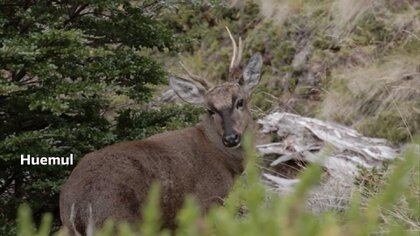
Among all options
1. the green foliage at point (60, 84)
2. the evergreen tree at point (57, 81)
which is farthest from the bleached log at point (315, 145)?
the evergreen tree at point (57, 81)

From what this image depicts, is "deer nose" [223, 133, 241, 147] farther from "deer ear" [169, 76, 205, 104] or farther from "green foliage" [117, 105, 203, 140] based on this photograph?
"green foliage" [117, 105, 203, 140]

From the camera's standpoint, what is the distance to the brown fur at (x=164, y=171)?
19.6ft

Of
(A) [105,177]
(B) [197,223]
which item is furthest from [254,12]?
(B) [197,223]

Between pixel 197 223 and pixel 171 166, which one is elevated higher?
pixel 197 223

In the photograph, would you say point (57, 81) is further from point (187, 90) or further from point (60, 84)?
point (187, 90)

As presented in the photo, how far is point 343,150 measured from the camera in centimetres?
965

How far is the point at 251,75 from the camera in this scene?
8008 mm

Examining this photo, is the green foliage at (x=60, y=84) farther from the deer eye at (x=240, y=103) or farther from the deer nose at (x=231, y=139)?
the deer nose at (x=231, y=139)

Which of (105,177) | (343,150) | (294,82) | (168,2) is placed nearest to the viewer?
(105,177)

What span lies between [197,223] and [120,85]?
232 inches

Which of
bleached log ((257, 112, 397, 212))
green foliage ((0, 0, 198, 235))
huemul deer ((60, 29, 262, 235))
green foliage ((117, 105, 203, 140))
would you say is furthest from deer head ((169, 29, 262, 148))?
bleached log ((257, 112, 397, 212))

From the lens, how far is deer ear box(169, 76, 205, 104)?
7.88 metres

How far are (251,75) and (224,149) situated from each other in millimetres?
885

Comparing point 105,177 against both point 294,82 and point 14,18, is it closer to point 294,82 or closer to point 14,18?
point 14,18
